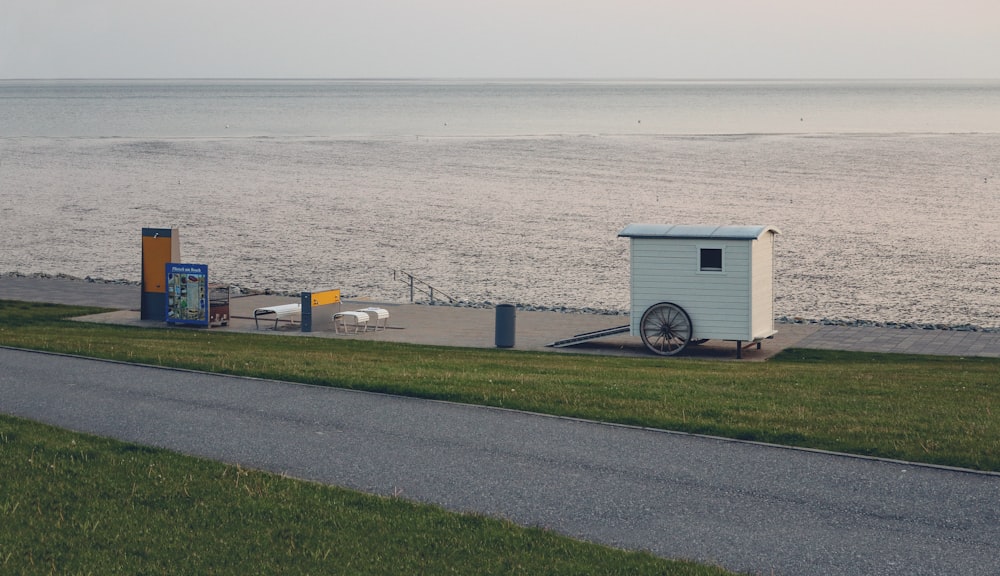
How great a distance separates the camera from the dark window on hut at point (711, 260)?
2328 cm

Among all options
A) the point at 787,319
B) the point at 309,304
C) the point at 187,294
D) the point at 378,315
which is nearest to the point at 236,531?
the point at 309,304

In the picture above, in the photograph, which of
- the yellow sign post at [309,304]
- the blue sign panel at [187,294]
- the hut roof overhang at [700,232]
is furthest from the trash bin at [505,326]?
the blue sign panel at [187,294]

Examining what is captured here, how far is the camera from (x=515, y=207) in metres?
65.3

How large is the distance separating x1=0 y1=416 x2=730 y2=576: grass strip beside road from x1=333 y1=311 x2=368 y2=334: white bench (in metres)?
14.1

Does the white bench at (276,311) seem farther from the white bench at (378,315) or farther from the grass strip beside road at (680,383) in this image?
the grass strip beside road at (680,383)

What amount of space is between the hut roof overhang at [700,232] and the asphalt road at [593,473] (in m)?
9.63

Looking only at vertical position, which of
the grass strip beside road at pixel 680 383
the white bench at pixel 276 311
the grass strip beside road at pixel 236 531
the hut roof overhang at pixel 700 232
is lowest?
the grass strip beside road at pixel 236 531

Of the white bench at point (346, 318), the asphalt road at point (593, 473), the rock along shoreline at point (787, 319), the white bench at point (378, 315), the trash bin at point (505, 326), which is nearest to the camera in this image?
the asphalt road at point (593, 473)

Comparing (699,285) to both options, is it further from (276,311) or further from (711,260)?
(276,311)

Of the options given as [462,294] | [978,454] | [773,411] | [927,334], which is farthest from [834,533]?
[462,294]

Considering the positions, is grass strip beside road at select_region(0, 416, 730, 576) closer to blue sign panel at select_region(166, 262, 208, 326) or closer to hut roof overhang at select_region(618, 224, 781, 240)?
hut roof overhang at select_region(618, 224, 781, 240)

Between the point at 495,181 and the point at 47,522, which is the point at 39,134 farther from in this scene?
the point at 47,522

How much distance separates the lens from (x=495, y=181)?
266 ft

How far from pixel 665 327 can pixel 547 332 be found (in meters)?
3.26
